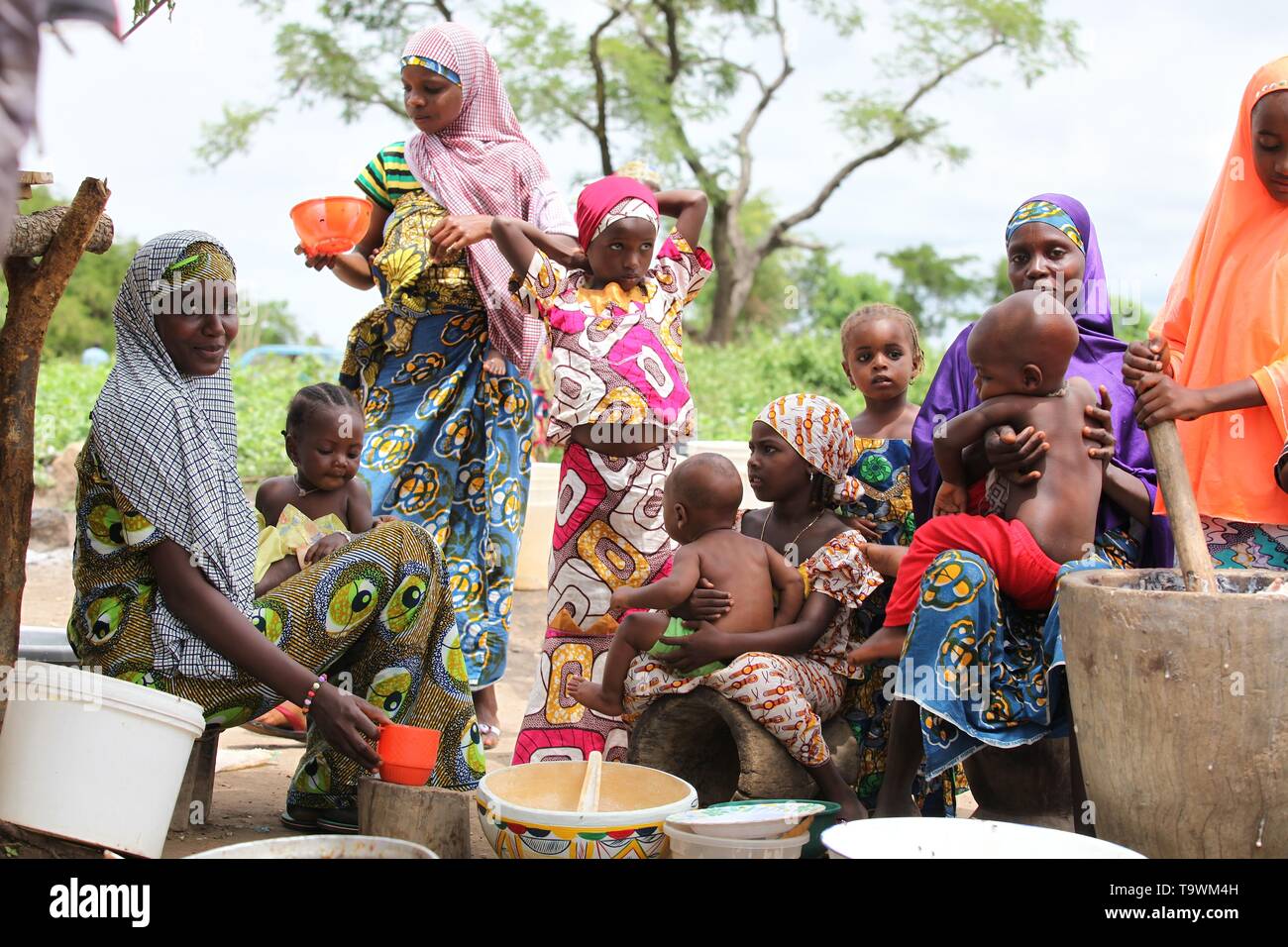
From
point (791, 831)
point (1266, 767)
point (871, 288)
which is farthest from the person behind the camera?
point (871, 288)

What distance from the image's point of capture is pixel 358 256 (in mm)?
Result: 5277

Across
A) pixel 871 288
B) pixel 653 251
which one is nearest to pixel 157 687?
pixel 653 251

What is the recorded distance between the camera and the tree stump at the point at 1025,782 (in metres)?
3.69

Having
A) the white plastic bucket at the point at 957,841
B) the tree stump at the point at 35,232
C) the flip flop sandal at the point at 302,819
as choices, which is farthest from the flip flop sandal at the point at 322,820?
the tree stump at the point at 35,232

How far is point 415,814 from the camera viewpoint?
319cm

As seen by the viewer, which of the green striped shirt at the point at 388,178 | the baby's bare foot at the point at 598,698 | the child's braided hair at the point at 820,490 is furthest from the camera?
the green striped shirt at the point at 388,178

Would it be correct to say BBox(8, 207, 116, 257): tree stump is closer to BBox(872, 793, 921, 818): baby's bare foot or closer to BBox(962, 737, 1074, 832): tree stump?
BBox(872, 793, 921, 818): baby's bare foot

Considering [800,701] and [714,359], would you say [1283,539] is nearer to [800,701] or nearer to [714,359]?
[800,701]

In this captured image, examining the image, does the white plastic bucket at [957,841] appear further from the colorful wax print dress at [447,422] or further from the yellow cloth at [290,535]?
the colorful wax print dress at [447,422]

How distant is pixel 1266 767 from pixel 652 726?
162 centimetres

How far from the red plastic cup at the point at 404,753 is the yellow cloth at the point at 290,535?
1.08 meters

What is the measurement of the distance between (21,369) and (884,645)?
2382 mm

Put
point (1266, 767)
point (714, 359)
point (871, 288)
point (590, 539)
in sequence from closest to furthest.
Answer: point (1266, 767) < point (590, 539) < point (714, 359) < point (871, 288)

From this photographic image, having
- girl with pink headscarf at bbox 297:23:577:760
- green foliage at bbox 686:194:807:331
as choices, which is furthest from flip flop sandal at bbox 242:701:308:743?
green foliage at bbox 686:194:807:331
